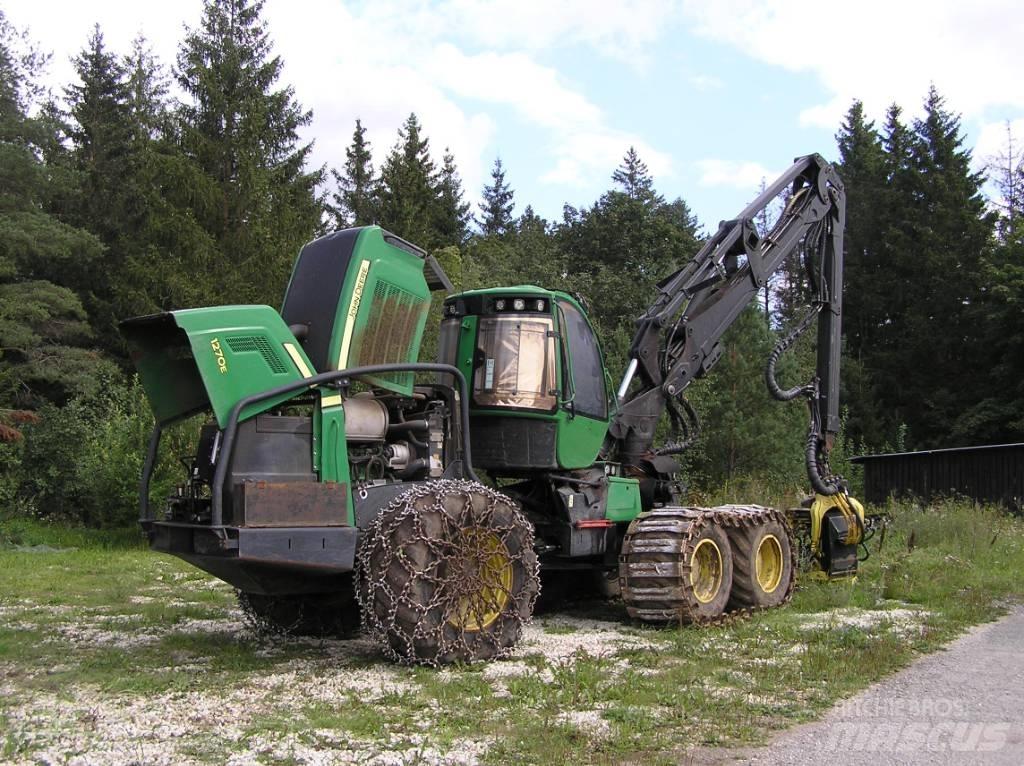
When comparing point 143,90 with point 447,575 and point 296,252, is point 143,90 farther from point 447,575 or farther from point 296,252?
point 447,575

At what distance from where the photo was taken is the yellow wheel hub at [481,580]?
23.8 feet

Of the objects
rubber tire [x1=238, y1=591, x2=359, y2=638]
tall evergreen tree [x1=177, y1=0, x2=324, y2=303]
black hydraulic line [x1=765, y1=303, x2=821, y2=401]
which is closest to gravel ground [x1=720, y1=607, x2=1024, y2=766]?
rubber tire [x1=238, y1=591, x2=359, y2=638]

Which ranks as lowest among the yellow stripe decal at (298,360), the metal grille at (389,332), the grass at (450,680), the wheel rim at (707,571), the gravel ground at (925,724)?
the gravel ground at (925,724)

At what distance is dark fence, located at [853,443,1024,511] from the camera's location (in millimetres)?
24672

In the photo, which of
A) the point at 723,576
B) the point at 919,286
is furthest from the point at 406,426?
the point at 919,286

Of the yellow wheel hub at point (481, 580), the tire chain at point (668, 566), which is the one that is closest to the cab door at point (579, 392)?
the tire chain at point (668, 566)

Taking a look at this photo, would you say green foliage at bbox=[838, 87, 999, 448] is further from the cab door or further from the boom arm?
the cab door

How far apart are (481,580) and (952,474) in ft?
71.1

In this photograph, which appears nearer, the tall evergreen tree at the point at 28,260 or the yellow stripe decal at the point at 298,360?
the yellow stripe decal at the point at 298,360

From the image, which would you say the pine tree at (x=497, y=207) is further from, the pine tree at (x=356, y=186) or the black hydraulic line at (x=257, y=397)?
the black hydraulic line at (x=257, y=397)

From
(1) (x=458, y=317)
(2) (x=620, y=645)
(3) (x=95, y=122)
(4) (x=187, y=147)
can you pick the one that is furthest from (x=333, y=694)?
(3) (x=95, y=122)

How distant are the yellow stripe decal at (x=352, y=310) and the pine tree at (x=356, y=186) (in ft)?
131

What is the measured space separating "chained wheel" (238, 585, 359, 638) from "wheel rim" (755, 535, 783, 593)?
4054 millimetres

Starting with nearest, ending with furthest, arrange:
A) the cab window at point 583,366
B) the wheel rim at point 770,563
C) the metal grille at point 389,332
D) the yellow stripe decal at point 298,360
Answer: the yellow stripe decal at point 298,360
the metal grille at point 389,332
the cab window at point 583,366
the wheel rim at point 770,563
